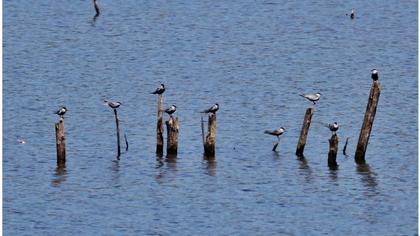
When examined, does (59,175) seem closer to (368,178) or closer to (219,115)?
(368,178)

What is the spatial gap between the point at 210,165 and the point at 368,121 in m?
5.21

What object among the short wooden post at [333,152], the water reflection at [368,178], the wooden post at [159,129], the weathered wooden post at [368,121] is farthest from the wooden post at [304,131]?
the wooden post at [159,129]

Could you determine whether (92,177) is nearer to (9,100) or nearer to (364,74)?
(9,100)


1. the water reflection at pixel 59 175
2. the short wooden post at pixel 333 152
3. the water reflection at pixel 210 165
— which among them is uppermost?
the short wooden post at pixel 333 152

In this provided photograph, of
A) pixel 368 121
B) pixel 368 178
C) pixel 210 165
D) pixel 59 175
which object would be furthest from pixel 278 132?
pixel 59 175

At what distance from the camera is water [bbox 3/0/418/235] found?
139 feet

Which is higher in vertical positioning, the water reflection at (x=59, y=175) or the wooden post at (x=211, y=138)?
the wooden post at (x=211, y=138)

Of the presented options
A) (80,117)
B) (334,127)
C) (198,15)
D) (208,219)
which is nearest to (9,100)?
(80,117)

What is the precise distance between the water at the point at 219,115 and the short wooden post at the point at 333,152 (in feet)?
1.17

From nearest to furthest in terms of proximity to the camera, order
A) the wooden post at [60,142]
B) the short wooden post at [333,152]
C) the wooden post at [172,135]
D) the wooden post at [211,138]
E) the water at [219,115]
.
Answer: the water at [219,115] < the wooden post at [60,142] < the short wooden post at [333,152] < the wooden post at [172,135] < the wooden post at [211,138]

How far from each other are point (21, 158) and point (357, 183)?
1117 cm

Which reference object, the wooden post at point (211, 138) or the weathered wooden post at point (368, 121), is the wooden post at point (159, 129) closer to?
the wooden post at point (211, 138)

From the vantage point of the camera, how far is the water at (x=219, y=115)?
4225 centimetres

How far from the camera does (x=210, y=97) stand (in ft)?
195
